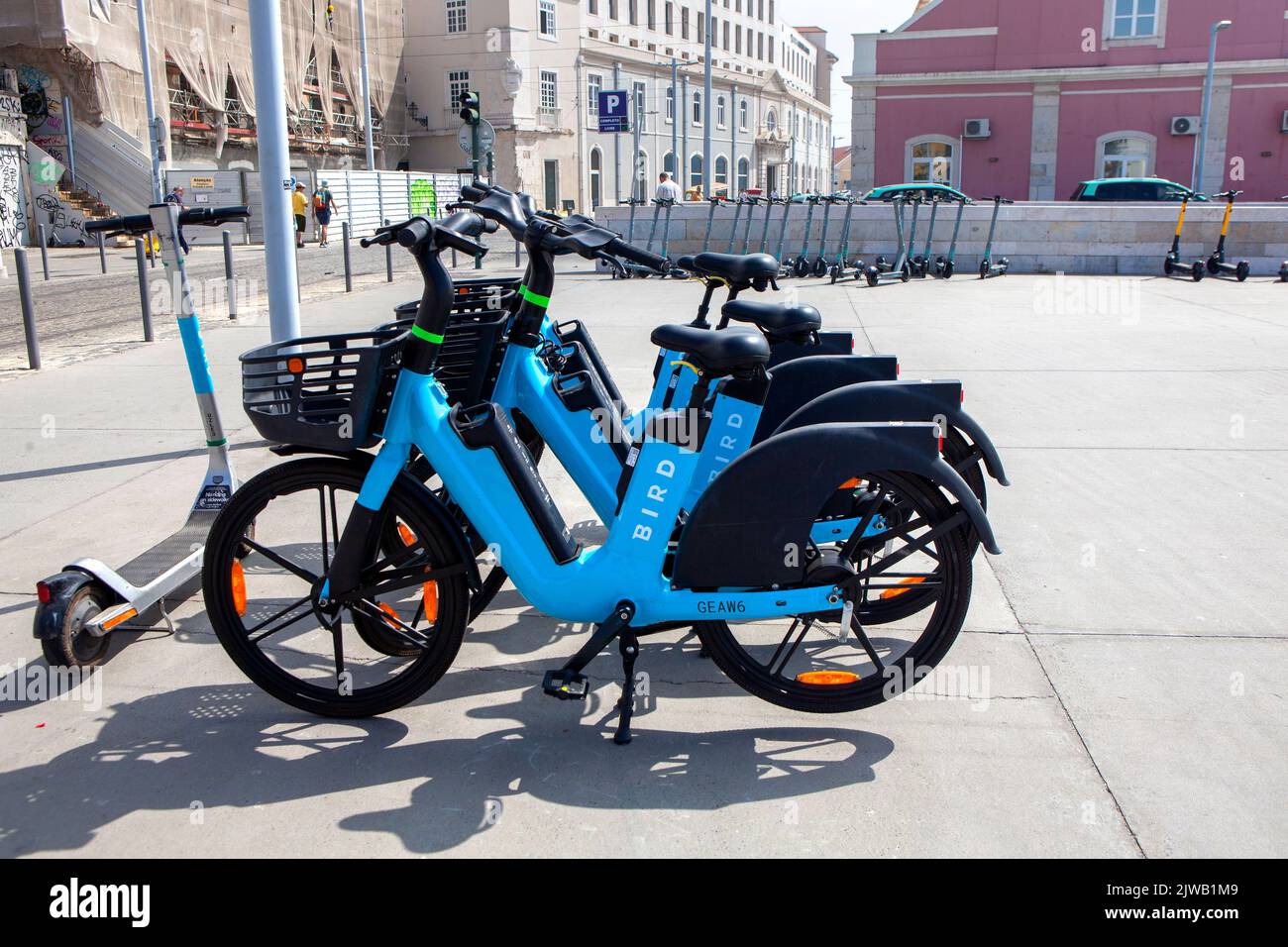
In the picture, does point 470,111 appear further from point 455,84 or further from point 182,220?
point 455,84

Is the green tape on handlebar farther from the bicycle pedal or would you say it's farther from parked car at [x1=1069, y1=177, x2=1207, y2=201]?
parked car at [x1=1069, y1=177, x2=1207, y2=201]

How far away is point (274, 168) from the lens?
5945 millimetres

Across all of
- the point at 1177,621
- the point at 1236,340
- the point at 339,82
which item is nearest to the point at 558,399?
the point at 1177,621

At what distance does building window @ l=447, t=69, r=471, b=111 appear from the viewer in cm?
5475

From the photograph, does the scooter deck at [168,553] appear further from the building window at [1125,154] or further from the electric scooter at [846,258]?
the building window at [1125,154]

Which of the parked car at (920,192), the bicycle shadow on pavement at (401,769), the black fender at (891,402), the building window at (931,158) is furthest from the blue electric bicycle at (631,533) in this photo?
the building window at (931,158)

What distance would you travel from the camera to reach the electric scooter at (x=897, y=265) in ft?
51.7

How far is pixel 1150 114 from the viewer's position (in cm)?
3134

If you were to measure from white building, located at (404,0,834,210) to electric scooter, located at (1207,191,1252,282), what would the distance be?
28.2m

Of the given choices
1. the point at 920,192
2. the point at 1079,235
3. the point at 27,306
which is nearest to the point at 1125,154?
the point at 920,192

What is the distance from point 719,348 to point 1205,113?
32.6 meters

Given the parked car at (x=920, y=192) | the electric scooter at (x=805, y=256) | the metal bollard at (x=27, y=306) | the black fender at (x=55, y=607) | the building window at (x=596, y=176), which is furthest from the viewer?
the building window at (x=596, y=176)

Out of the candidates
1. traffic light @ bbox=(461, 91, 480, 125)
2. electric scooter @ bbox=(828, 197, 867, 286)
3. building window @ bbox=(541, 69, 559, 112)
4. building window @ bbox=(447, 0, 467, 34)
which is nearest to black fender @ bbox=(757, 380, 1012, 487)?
traffic light @ bbox=(461, 91, 480, 125)

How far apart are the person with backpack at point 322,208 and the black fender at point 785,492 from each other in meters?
29.6
